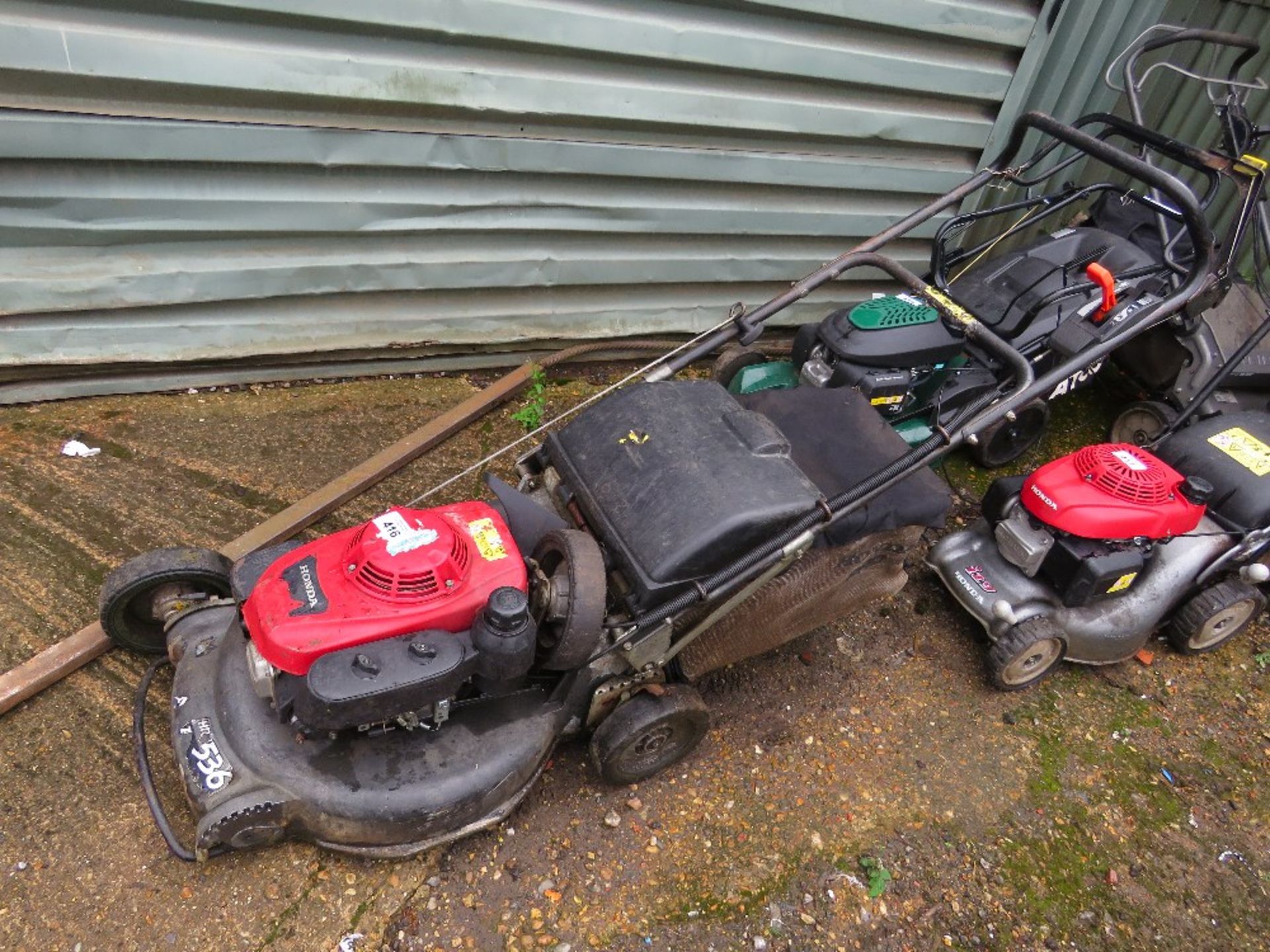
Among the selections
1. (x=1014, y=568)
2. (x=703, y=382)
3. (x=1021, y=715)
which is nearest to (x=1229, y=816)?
(x=1021, y=715)

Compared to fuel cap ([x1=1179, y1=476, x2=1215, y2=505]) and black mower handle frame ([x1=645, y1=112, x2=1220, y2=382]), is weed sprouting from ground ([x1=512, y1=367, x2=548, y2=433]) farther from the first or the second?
fuel cap ([x1=1179, y1=476, x2=1215, y2=505])

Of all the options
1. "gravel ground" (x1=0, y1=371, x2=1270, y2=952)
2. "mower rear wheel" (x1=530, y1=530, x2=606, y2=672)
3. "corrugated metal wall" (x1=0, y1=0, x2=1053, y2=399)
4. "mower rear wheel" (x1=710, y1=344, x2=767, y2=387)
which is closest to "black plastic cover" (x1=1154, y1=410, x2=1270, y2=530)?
"gravel ground" (x1=0, y1=371, x2=1270, y2=952)

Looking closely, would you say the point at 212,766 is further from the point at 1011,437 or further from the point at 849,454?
the point at 1011,437

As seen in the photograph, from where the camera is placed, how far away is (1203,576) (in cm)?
312

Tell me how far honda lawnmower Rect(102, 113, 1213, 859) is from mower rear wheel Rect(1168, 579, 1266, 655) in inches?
42.8

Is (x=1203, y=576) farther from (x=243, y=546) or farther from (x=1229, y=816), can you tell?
(x=243, y=546)

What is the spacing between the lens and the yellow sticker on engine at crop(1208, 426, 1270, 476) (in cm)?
318

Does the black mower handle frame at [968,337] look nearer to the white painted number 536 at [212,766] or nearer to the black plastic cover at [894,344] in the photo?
the black plastic cover at [894,344]

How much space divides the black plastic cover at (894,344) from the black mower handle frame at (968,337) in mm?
323

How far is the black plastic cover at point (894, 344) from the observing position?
3287 millimetres

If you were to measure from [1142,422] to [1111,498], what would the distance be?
1429 mm

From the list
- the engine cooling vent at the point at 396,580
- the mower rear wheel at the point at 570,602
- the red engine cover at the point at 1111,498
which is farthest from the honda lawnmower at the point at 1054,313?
the engine cooling vent at the point at 396,580

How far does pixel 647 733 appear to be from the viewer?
2.45 metres

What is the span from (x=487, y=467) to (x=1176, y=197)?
2.52 metres
